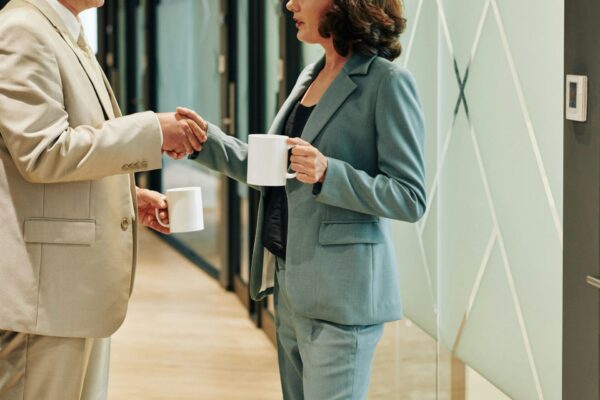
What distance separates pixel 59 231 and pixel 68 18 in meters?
0.50

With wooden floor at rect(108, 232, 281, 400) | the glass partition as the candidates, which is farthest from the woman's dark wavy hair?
the glass partition

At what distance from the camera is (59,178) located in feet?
6.93

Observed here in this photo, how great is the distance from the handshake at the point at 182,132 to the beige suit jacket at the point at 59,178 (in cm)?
9

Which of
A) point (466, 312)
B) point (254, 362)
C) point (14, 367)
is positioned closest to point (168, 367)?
point (254, 362)

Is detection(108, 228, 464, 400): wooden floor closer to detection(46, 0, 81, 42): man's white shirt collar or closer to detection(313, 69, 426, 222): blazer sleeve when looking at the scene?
detection(313, 69, 426, 222): blazer sleeve

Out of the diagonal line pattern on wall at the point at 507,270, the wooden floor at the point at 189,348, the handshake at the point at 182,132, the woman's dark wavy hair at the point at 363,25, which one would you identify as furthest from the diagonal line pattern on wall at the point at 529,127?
the wooden floor at the point at 189,348

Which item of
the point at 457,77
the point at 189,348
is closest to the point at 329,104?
the point at 457,77

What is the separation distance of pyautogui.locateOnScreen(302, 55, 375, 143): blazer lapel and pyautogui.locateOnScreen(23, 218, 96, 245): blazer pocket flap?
1.79 feet

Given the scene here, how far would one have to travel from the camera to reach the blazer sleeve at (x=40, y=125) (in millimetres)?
2064

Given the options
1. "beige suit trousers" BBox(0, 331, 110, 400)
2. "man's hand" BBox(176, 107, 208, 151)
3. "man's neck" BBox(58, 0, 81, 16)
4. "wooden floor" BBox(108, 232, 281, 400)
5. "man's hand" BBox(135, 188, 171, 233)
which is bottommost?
"wooden floor" BBox(108, 232, 281, 400)

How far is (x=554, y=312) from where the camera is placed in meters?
2.42

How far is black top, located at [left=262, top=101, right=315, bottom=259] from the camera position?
238cm

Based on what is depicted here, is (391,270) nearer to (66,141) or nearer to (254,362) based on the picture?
(66,141)

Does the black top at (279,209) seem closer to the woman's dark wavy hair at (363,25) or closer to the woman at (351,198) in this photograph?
the woman at (351,198)
